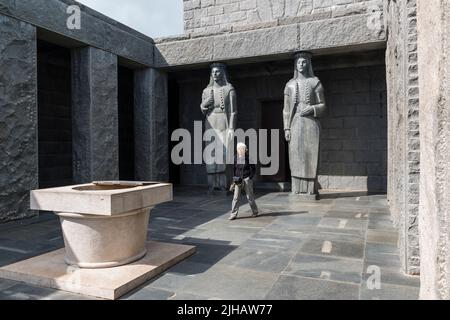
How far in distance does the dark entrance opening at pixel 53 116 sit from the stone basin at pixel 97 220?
185 inches

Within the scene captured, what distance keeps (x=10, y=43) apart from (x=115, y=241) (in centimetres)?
374

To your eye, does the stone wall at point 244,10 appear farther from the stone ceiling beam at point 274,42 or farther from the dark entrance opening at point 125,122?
the dark entrance opening at point 125,122

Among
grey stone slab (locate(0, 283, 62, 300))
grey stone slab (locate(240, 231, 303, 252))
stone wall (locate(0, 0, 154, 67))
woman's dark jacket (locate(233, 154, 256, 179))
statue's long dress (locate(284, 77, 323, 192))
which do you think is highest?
stone wall (locate(0, 0, 154, 67))

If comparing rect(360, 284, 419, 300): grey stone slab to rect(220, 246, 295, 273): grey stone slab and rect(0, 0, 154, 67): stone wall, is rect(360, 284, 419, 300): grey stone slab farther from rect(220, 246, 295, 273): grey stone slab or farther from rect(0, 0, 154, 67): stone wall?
rect(0, 0, 154, 67): stone wall

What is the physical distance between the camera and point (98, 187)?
3734mm

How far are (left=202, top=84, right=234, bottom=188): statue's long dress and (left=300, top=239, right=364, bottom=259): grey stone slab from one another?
3.83 meters

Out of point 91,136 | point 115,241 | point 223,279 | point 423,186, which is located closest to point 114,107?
point 91,136

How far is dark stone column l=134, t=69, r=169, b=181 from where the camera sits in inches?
316

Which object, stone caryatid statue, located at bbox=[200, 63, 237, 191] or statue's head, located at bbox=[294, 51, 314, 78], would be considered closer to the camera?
statue's head, located at bbox=[294, 51, 314, 78]

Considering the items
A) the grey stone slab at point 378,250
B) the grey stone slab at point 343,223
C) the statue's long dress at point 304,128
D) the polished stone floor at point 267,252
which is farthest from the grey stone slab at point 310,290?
the statue's long dress at point 304,128

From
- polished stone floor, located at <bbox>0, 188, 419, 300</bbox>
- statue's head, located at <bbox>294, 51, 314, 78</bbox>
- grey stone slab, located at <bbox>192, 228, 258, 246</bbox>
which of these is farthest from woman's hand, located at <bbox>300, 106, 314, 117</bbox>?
grey stone slab, located at <bbox>192, 228, 258, 246</bbox>

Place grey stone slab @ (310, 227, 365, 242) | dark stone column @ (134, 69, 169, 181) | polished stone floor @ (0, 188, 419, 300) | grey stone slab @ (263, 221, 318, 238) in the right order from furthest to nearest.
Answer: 1. dark stone column @ (134, 69, 169, 181)
2. grey stone slab @ (263, 221, 318, 238)
3. grey stone slab @ (310, 227, 365, 242)
4. polished stone floor @ (0, 188, 419, 300)

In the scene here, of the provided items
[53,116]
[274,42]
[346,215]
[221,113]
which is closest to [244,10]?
[274,42]

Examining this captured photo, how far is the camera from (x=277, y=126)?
30.0ft
